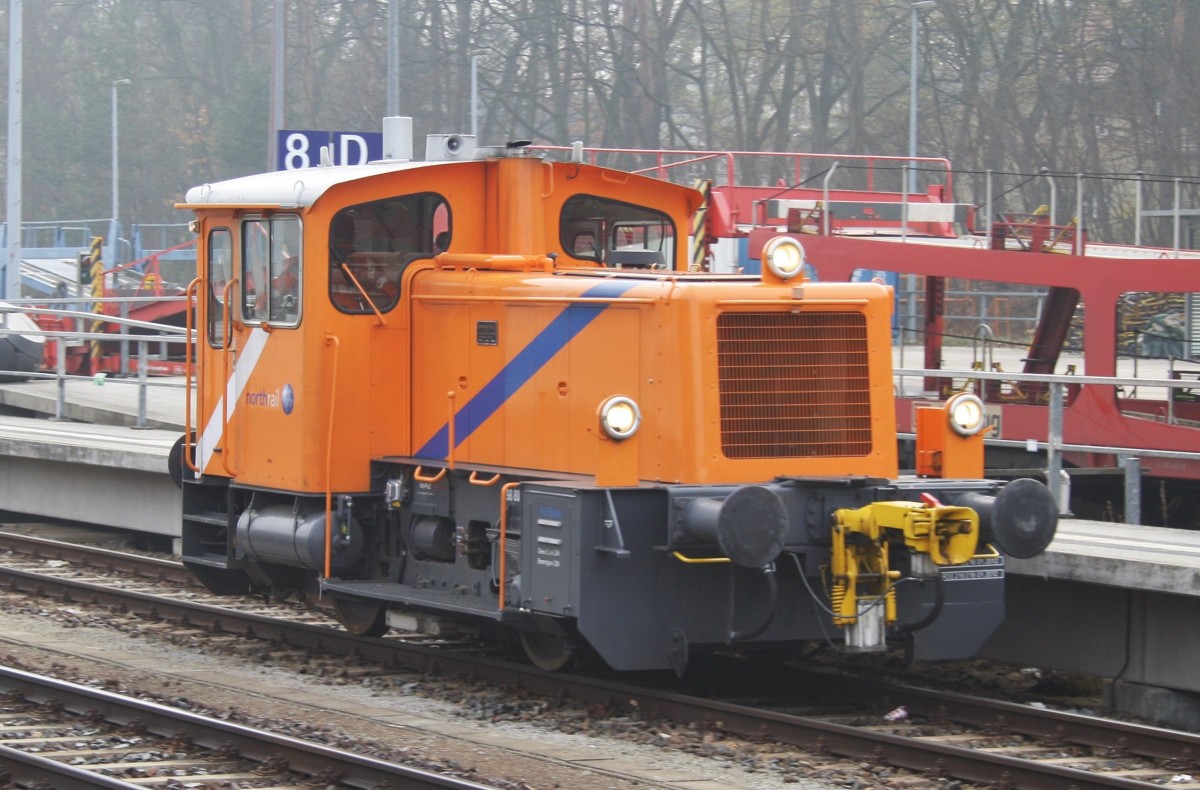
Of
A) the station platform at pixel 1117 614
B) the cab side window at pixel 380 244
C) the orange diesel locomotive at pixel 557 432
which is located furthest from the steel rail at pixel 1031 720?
the cab side window at pixel 380 244

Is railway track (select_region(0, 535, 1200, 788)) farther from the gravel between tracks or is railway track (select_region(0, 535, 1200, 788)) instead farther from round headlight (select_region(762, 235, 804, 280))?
round headlight (select_region(762, 235, 804, 280))

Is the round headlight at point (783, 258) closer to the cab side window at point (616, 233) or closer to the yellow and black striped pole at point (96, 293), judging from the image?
the cab side window at point (616, 233)

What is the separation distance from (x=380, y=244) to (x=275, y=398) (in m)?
1.11

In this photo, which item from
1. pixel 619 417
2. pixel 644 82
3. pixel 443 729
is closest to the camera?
pixel 619 417

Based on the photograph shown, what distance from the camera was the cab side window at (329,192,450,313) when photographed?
8922 mm

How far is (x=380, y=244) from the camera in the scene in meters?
9.05

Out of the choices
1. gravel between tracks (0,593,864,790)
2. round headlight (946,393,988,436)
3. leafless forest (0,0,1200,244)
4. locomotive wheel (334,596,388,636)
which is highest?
leafless forest (0,0,1200,244)

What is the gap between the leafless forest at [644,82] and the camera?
39.1 m

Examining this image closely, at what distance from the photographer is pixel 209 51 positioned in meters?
60.5

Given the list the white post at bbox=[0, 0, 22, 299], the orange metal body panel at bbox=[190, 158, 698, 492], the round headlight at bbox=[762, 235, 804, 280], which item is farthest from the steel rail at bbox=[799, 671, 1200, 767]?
the white post at bbox=[0, 0, 22, 299]

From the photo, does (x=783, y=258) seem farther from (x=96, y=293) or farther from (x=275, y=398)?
(x=96, y=293)

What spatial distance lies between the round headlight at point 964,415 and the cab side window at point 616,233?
6.38 feet

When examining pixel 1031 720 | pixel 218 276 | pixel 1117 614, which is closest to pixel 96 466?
pixel 218 276

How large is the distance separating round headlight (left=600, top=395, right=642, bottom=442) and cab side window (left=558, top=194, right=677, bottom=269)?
1844 mm
